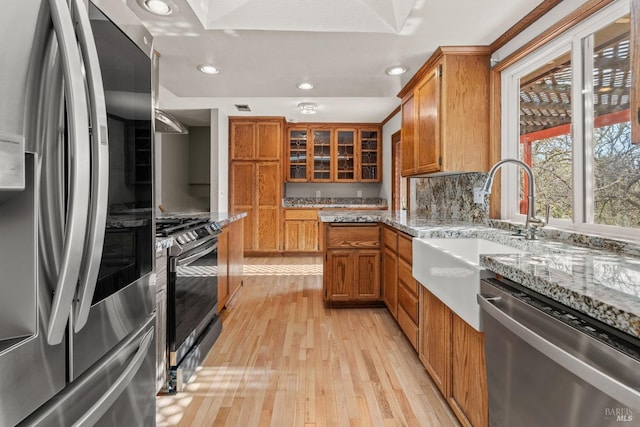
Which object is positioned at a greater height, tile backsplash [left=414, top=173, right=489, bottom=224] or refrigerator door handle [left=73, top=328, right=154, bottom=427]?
tile backsplash [left=414, top=173, right=489, bottom=224]

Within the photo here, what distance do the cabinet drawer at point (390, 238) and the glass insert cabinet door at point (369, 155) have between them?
366cm

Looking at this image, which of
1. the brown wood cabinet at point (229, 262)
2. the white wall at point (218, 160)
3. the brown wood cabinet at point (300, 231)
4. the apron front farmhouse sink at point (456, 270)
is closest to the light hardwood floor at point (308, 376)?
the brown wood cabinet at point (229, 262)

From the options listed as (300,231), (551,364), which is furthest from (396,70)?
(300,231)

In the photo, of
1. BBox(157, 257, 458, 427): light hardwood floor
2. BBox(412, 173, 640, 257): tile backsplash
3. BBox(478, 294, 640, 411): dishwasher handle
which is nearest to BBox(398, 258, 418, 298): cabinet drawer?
BBox(157, 257, 458, 427): light hardwood floor

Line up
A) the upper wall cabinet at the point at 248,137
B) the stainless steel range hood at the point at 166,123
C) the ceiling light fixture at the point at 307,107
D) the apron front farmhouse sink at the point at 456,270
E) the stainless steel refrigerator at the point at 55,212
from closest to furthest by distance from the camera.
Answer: the stainless steel refrigerator at the point at 55,212
the apron front farmhouse sink at the point at 456,270
the stainless steel range hood at the point at 166,123
the ceiling light fixture at the point at 307,107
the upper wall cabinet at the point at 248,137

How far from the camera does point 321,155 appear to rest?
6.60 metres

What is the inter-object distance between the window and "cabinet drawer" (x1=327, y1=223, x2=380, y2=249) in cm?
129

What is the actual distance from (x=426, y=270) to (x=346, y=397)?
801 millimetres

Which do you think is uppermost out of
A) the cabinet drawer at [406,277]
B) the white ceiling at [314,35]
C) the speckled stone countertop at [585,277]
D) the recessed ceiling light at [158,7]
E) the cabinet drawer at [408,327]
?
the white ceiling at [314,35]

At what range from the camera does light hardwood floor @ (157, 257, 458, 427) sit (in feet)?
5.39

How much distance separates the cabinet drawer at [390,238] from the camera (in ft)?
8.92

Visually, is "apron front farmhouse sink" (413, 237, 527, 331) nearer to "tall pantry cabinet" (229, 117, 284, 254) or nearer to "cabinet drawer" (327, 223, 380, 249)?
"cabinet drawer" (327, 223, 380, 249)

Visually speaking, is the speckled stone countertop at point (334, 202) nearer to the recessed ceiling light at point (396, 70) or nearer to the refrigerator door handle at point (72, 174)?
the recessed ceiling light at point (396, 70)

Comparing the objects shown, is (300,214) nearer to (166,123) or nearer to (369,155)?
(369,155)
